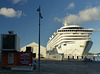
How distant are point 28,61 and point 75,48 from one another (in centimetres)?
4377

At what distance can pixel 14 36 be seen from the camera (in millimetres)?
21891

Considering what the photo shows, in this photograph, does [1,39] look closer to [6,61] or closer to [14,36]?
[14,36]

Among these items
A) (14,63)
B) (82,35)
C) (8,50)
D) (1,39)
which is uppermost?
(82,35)

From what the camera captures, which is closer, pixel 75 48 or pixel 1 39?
pixel 1 39

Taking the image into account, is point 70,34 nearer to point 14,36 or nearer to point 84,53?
point 84,53

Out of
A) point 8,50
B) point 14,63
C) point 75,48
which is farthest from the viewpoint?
point 75,48

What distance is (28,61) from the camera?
928 inches

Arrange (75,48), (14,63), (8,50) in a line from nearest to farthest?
(8,50), (14,63), (75,48)

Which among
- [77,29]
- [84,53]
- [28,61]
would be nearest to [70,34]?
[77,29]

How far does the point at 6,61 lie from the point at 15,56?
1376mm

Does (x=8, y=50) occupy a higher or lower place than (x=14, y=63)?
higher

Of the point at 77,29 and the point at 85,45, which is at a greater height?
the point at 77,29

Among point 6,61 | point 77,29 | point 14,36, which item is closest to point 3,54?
point 6,61

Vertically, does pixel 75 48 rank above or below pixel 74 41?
below
